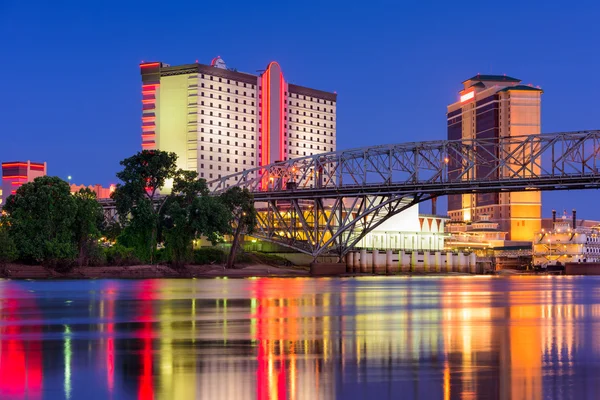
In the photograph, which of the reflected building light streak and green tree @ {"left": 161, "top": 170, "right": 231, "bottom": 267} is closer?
the reflected building light streak

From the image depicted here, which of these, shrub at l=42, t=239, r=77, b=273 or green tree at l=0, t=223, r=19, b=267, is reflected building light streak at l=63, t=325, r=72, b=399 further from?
shrub at l=42, t=239, r=77, b=273

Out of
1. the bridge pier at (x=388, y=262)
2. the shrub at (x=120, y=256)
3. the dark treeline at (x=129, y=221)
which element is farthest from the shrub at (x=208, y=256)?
the bridge pier at (x=388, y=262)

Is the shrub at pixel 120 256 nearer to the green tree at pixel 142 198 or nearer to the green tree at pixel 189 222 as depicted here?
the green tree at pixel 142 198

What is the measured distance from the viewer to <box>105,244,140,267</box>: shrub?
97500mm

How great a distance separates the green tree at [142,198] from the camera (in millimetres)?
102062

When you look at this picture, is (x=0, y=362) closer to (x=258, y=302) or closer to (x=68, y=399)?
(x=68, y=399)

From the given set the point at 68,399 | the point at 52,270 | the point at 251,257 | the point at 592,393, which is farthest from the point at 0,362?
the point at 251,257

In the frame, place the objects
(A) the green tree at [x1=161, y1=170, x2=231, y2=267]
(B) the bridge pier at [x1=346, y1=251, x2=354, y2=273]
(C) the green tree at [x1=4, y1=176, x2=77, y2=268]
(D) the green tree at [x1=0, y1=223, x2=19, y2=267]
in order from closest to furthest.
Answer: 1. (D) the green tree at [x1=0, y1=223, x2=19, y2=267]
2. (C) the green tree at [x1=4, y1=176, x2=77, y2=268]
3. (A) the green tree at [x1=161, y1=170, x2=231, y2=267]
4. (B) the bridge pier at [x1=346, y1=251, x2=354, y2=273]

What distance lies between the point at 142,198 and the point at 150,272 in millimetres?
11059

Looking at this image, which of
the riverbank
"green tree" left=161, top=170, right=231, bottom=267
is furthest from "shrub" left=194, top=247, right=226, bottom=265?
"green tree" left=161, top=170, right=231, bottom=267

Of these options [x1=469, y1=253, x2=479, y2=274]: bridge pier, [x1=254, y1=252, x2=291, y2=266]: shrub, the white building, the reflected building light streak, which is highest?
the white building

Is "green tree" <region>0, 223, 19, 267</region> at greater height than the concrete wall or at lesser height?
greater

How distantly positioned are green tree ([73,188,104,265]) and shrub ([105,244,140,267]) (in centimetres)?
503

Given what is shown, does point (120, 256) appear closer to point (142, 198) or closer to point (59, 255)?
point (142, 198)
